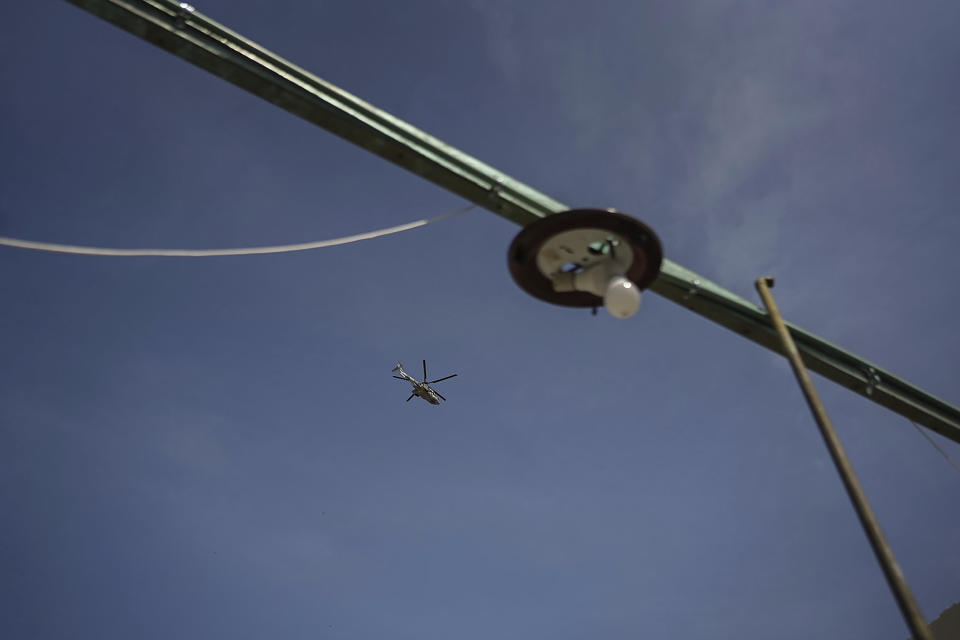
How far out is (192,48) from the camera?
3816 mm

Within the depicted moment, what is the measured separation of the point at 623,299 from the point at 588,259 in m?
0.49

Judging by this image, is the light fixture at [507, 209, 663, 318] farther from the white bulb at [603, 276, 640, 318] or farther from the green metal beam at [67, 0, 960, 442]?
the green metal beam at [67, 0, 960, 442]

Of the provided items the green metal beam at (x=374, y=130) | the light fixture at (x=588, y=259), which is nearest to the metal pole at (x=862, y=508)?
the green metal beam at (x=374, y=130)

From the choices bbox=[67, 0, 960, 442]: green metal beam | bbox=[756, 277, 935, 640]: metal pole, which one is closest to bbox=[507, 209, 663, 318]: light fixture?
bbox=[67, 0, 960, 442]: green metal beam

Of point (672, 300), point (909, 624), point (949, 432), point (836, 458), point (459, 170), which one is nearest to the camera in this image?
point (909, 624)

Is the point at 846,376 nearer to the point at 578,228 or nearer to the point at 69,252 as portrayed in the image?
the point at 578,228

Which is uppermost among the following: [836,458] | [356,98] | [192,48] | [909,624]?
[192,48]

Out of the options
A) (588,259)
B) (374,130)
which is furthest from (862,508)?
(374,130)

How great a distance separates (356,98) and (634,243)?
2.14 m

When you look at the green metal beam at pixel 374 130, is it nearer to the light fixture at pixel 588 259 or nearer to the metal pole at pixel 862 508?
the light fixture at pixel 588 259

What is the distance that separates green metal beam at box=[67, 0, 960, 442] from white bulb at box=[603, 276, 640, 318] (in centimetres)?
123

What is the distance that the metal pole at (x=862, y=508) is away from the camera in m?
2.88

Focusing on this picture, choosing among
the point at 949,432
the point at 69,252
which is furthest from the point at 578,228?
the point at 949,432

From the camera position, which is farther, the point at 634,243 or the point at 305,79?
the point at 305,79
